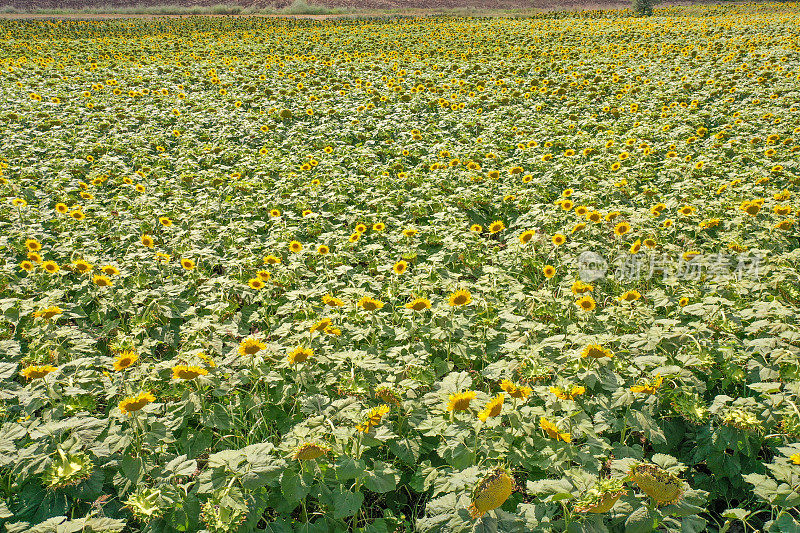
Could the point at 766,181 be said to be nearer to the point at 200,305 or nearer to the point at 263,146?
the point at 200,305

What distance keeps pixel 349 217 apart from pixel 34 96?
9.31 metres

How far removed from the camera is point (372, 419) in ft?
7.64

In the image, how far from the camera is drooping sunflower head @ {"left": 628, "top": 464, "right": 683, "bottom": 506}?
5.94ft

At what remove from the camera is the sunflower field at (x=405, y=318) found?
6.99 feet

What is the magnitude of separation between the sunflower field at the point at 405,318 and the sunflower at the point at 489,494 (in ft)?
0.03

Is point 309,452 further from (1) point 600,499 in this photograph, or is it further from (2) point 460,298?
(2) point 460,298

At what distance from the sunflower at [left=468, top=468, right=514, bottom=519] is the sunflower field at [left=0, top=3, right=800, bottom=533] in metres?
0.01

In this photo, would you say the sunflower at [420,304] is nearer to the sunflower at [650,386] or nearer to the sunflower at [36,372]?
the sunflower at [650,386]

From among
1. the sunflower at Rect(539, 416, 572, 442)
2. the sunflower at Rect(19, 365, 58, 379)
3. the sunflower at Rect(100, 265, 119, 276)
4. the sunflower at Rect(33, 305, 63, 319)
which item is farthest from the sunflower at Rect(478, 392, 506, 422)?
the sunflower at Rect(100, 265, 119, 276)

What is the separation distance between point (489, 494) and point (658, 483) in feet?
2.26

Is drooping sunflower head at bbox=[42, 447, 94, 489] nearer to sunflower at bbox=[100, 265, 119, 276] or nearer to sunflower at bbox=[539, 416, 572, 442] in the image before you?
sunflower at bbox=[100, 265, 119, 276]

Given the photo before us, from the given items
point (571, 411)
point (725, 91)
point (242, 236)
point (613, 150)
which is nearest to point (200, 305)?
point (242, 236)

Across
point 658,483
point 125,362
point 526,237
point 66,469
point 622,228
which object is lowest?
point 66,469

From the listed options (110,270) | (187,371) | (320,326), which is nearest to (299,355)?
(320,326)
